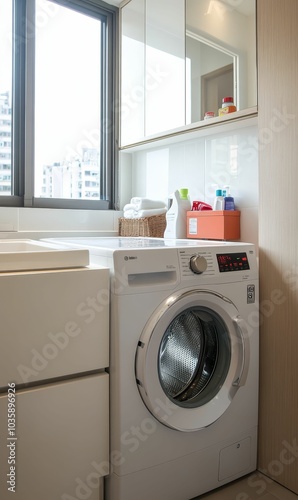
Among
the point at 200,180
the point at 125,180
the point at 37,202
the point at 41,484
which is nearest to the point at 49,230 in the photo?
the point at 37,202

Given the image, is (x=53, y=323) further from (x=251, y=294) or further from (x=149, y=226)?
(x=149, y=226)

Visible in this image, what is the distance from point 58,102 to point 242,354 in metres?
1.82

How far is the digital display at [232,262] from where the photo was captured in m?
1.44

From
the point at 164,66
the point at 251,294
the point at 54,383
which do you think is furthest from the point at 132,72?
the point at 54,383

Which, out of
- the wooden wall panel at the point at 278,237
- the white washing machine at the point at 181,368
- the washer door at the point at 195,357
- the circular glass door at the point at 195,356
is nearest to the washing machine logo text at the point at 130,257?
the white washing machine at the point at 181,368

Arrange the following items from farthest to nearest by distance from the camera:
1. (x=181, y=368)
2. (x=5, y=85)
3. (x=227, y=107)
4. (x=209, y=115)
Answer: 1. (x=5, y=85)
2. (x=209, y=115)
3. (x=227, y=107)
4. (x=181, y=368)

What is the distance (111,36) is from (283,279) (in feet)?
6.56

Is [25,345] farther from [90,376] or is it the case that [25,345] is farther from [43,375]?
[90,376]

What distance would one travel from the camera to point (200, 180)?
2.11 metres

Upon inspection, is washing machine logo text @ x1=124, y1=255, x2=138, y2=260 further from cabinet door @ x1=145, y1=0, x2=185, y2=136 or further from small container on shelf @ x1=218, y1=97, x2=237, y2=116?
cabinet door @ x1=145, y1=0, x2=185, y2=136

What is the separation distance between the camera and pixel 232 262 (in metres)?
Answer: 1.47

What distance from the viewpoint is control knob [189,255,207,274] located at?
1356mm

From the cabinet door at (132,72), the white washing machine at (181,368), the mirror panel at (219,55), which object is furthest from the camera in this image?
the cabinet door at (132,72)

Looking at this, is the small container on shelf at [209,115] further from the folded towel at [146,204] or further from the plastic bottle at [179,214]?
the folded towel at [146,204]
